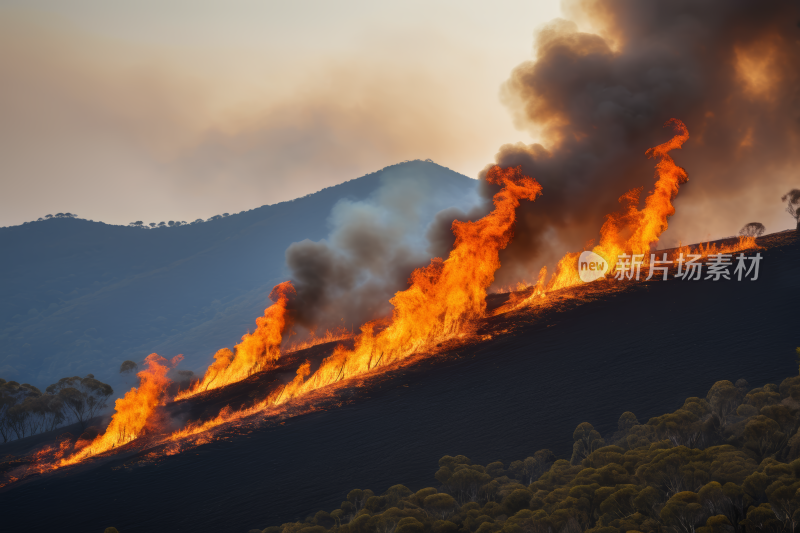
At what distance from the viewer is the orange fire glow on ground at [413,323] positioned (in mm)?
40719

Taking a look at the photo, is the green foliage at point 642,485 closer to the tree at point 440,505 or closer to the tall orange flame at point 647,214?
the tree at point 440,505

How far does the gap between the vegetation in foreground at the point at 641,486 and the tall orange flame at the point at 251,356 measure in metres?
30.1

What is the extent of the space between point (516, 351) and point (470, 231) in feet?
39.7

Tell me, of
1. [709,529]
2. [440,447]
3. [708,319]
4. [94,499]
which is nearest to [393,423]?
[440,447]

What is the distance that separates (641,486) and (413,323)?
30.1 meters

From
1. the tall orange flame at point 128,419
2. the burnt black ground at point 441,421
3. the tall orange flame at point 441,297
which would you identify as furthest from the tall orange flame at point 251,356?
the burnt black ground at point 441,421

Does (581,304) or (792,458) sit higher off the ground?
(581,304)

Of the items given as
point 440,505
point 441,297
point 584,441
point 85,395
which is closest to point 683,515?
point 440,505

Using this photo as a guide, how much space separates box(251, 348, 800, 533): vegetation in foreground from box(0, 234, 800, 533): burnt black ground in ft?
9.62

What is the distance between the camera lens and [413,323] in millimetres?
49250

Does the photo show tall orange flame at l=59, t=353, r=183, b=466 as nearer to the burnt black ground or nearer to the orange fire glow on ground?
the orange fire glow on ground

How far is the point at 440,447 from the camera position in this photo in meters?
32.2

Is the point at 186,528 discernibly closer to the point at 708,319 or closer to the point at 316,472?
the point at 316,472

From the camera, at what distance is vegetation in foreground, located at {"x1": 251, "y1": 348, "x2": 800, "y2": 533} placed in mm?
17594
